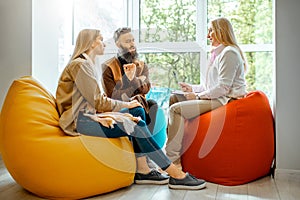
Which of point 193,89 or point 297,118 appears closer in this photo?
point 297,118

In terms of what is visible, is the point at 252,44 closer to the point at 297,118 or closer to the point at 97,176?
the point at 297,118

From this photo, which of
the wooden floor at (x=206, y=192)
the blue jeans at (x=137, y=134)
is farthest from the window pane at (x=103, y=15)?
the wooden floor at (x=206, y=192)

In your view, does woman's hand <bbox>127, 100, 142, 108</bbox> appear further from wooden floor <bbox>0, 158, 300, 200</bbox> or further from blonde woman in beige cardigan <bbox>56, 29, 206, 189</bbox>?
wooden floor <bbox>0, 158, 300, 200</bbox>

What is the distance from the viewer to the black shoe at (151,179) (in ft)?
7.95

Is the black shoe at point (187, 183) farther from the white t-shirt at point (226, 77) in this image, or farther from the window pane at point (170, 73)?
the window pane at point (170, 73)

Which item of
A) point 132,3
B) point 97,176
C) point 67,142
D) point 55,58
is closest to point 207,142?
point 97,176

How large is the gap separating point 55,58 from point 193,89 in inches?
53.3

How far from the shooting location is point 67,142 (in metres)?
2.10

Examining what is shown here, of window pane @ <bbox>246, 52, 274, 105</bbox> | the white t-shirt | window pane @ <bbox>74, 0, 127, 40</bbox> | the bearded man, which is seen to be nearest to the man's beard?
the bearded man

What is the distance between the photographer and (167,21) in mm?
4008

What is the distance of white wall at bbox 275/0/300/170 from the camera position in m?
2.60

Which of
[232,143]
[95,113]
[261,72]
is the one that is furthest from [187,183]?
[261,72]

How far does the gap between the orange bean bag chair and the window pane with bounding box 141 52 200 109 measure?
0.44 m

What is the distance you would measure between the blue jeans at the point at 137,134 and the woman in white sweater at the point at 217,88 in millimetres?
294
